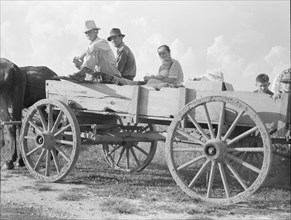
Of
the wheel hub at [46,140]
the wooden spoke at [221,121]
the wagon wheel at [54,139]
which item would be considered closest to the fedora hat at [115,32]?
the wagon wheel at [54,139]

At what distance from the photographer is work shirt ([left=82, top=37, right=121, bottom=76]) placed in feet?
20.9

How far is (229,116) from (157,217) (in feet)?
5.27

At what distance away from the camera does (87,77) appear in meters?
6.42

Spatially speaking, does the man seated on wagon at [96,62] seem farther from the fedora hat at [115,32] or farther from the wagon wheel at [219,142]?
the wagon wheel at [219,142]

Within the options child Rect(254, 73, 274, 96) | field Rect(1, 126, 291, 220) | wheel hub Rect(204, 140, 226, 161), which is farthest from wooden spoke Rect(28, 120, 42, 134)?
child Rect(254, 73, 274, 96)

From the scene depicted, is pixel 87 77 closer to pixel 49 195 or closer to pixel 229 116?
pixel 49 195

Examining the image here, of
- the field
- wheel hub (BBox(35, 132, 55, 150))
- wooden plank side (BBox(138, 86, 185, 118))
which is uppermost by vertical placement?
wooden plank side (BBox(138, 86, 185, 118))

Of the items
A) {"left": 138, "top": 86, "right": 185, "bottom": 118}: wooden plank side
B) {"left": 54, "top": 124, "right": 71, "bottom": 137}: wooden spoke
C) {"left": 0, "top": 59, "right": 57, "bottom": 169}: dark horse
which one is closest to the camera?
{"left": 138, "top": 86, "right": 185, "bottom": 118}: wooden plank side

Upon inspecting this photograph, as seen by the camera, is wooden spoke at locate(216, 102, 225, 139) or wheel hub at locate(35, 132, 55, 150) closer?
wooden spoke at locate(216, 102, 225, 139)

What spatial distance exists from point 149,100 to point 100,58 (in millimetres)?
1369

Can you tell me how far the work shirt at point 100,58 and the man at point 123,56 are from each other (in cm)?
70

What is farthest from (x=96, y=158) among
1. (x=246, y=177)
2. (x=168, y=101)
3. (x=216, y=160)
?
(x=216, y=160)

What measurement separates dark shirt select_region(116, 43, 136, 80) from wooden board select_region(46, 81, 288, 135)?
1.30 m

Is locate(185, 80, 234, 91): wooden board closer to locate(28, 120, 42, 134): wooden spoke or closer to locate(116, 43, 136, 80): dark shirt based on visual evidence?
locate(116, 43, 136, 80): dark shirt
